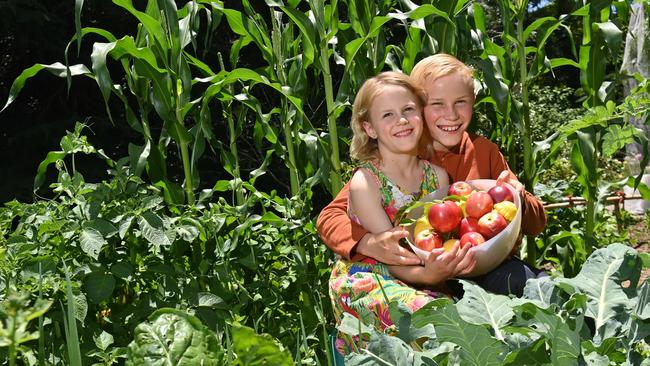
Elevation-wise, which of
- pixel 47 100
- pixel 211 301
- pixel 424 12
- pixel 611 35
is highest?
pixel 424 12

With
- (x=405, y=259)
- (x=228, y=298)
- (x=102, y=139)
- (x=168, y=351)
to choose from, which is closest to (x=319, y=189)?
(x=102, y=139)

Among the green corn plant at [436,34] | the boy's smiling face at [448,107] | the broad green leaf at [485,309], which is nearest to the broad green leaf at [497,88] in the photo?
the green corn plant at [436,34]

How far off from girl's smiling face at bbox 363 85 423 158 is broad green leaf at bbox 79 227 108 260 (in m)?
0.87

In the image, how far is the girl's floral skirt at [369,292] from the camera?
202cm

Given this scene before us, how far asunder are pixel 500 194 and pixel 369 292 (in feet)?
1.46

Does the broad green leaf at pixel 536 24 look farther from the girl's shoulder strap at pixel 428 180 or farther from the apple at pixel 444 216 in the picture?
the apple at pixel 444 216

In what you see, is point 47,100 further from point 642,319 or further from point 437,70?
point 642,319

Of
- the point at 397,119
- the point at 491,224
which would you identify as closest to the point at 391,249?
the point at 491,224

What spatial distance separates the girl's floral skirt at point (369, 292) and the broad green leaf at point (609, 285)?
0.89 metres

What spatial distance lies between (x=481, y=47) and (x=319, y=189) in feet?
12.8

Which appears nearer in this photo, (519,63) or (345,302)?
(345,302)

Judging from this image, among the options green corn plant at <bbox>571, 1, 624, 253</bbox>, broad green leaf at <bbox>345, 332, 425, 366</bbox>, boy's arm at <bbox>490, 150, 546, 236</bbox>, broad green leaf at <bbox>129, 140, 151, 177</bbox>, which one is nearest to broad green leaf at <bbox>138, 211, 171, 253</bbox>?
broad green leaf at <bbox>129, 140, 151, 177</bbox>

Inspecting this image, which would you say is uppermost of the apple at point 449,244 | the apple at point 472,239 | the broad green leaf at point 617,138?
the broad green leaf at point 617,138

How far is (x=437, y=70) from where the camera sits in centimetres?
238
